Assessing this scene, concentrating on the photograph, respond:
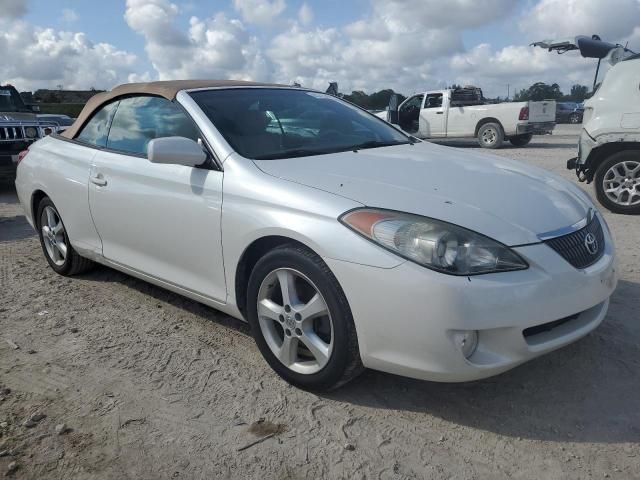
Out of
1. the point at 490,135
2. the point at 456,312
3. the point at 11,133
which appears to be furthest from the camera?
the point at 490,135

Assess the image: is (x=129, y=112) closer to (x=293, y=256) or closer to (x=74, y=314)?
(x=74, y=314)

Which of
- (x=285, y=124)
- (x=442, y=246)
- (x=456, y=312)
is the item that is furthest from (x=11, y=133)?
(x=456, y=312)

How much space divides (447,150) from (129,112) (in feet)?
7.21

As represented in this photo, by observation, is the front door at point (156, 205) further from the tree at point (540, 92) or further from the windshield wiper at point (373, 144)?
the tree at point (540, 92)

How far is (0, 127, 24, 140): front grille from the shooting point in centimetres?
916

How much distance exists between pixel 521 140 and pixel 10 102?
13.2m

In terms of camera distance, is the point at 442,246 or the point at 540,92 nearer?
the point at 442,246

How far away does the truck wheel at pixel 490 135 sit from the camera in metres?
15.9

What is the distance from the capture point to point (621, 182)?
6707 mm

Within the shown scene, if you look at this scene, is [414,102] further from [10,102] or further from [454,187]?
[454,187]

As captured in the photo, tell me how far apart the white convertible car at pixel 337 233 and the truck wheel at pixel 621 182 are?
3.84 metres

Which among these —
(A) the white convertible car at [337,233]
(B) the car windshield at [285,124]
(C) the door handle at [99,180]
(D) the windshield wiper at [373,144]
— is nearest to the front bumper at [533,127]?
(B) the car windshield at [285,124]

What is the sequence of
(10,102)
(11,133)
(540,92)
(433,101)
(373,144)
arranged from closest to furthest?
1. (373,144)
2. (11,133)
3. (10,102)
4. (433,101)
5. (540,92)

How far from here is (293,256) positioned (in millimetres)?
2674
